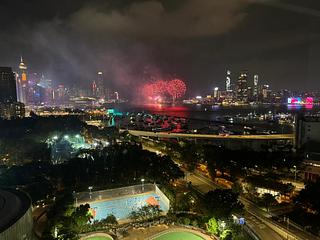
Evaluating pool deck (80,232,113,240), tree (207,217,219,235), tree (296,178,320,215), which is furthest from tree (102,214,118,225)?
tree (296,178,320,215)

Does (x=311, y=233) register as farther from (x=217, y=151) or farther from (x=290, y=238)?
(x=217, y=151)

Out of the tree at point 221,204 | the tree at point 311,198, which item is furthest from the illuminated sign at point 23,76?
the tree at point 311,198

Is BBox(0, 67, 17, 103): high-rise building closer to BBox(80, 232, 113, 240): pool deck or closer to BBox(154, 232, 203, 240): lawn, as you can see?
BBox(80, 232, 113, 240): pool deck

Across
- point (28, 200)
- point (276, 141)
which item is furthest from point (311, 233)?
point (276, 141)

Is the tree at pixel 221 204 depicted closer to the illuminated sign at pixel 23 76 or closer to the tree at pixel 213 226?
the tree at pixel 213 226

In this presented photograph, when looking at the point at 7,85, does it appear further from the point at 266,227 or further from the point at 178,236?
the point at 266,227

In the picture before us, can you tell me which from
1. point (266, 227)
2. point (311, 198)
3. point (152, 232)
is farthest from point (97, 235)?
point (311, 198)
